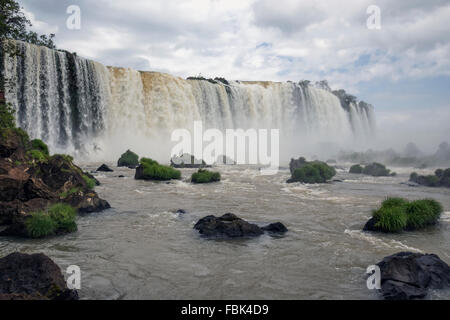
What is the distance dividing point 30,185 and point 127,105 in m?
30.8

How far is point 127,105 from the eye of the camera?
133 ft

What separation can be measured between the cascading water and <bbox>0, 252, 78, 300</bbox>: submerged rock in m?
21.3

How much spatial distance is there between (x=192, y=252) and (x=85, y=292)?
293cm

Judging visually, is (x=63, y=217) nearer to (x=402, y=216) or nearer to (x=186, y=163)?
(x=402, y=216)

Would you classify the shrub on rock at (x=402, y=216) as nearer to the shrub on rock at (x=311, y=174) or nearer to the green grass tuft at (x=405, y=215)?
the green grass tuft at (x=405, y=215)

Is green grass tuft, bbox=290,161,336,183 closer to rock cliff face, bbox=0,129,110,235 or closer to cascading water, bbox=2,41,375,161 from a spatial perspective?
rock cliff face, bbox=0,129,110,235

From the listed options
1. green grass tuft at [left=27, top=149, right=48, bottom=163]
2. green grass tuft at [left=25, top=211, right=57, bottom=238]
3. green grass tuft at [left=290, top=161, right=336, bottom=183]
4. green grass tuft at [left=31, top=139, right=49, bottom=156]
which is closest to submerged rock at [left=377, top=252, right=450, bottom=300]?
green grass tuft at [left=25, top=211, right=57, bottom=238]

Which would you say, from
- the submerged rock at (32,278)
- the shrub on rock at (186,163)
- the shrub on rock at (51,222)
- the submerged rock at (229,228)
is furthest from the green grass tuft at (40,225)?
the shrub on rock at (186,163)

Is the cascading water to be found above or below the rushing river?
above

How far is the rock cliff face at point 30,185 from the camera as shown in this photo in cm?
1034

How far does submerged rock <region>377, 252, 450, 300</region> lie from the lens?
5.95m

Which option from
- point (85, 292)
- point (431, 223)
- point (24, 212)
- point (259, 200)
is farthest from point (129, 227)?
point (431, 223)

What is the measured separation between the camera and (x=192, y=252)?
8469 mm
